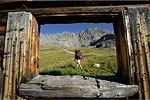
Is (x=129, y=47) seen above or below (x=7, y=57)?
above

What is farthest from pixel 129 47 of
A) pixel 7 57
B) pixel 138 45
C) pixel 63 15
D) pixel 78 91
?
pixel 7 57

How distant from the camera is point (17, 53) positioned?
1846 millimetres

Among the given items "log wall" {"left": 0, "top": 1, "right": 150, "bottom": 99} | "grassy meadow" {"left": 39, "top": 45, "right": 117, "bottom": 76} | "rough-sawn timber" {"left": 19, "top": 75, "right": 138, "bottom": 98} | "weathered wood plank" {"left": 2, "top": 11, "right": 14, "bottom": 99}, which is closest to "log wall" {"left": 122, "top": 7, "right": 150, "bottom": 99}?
"log wall" {"left": 0, "top": 1, "right": 150, "bottom": 99}

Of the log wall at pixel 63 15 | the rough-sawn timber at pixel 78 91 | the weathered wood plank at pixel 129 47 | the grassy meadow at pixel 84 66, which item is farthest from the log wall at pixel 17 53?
the grassy meadow at pixel 84 66

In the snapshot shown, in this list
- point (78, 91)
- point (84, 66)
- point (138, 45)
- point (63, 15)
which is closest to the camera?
point (78, 91)

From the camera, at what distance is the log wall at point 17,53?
5.83 ft

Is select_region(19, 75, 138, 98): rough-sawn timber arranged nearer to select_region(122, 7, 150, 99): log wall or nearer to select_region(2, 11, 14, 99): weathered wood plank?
select_region(122, 7, 150, 99): log wall

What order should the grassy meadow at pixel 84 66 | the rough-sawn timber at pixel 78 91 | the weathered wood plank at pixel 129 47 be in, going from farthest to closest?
the grassy meadow at pixel 84 66, the weathered wood plank at pixel 129 47, the rough-sawn timber at pixel 78 91

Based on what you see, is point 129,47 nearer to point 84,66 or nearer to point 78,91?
point 78,91

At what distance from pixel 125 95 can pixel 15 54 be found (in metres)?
2.23

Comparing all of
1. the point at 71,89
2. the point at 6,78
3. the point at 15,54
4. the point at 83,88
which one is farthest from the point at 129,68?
the point at 6,78

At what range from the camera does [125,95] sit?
165 centimetres

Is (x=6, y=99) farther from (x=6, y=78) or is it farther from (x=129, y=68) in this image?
(x=129, y=68)

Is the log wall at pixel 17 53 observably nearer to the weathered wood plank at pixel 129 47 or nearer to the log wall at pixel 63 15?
the log wall at pixel 63 15
